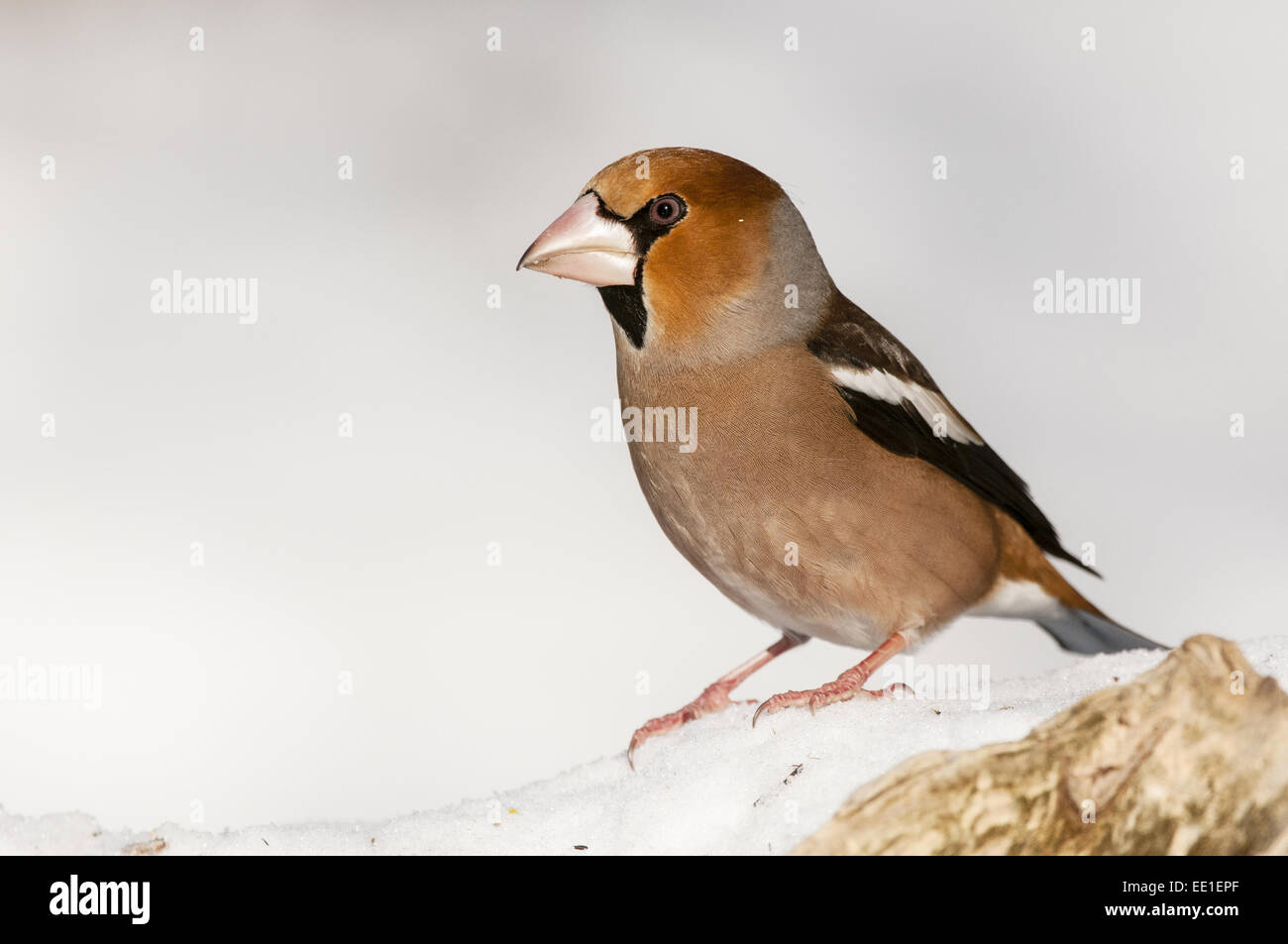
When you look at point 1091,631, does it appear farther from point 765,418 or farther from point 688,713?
point 765,418

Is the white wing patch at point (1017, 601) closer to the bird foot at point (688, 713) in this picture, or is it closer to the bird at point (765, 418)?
the bird at point (765, 418)

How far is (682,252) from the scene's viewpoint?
7.82 feet

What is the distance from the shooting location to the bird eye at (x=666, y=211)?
2.36 meters

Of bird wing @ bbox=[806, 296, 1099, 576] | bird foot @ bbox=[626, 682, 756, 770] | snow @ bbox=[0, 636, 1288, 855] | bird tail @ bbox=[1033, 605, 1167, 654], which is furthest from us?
bird tail @ bbox=[1033, 605, 1167, 654]

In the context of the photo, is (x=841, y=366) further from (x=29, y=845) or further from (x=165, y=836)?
(x=29, y=845)

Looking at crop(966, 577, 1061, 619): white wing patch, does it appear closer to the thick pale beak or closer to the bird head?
the bird head

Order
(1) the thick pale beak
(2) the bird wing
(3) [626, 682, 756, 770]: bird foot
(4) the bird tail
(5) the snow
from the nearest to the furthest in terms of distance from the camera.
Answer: (5) the snow < (1) the thick pale beak < (2) the bird wing < (3) [626, 682, 756, 770]: bird foot < (4) the bird tail

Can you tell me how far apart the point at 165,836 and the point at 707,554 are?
1.11 metres

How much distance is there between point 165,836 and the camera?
6.97ft

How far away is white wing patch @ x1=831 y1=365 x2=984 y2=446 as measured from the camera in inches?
98.0

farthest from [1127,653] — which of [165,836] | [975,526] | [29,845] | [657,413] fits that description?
[29,845]

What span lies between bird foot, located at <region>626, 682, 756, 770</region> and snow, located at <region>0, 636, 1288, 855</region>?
0.71 ft

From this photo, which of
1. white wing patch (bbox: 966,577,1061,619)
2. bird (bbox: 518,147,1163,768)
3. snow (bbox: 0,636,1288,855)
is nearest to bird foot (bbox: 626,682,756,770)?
bird (bbox: 518,147,1163,768)

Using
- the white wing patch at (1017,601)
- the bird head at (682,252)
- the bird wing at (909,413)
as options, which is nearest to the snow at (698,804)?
the white wing patch at (1017,601)
